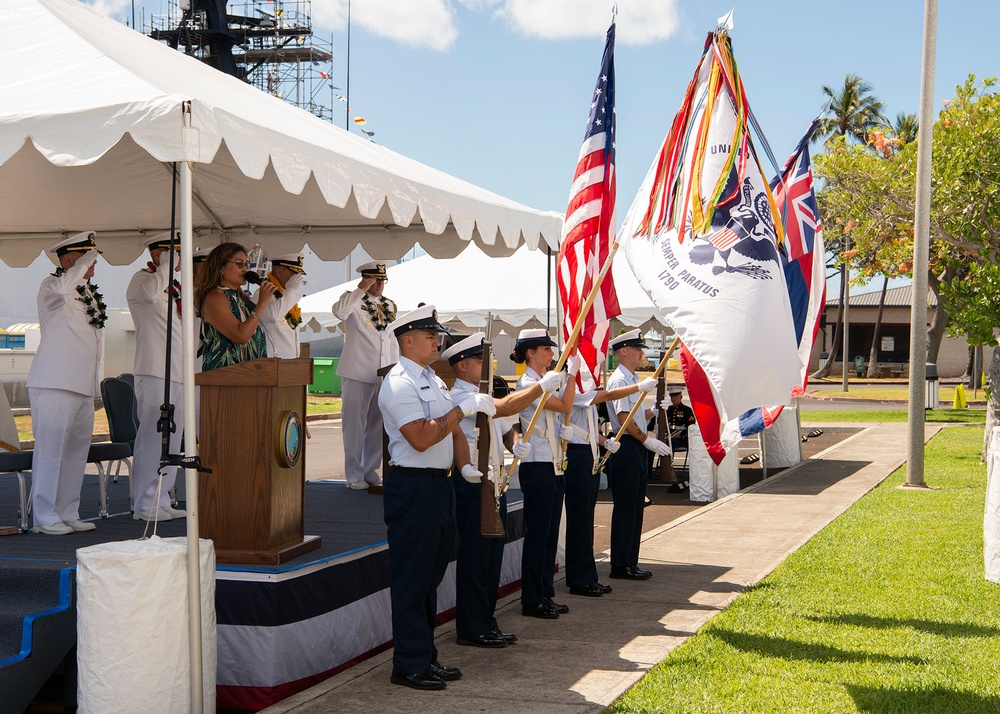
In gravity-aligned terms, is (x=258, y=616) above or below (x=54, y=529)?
below

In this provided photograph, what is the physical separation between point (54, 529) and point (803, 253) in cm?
571

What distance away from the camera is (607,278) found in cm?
747

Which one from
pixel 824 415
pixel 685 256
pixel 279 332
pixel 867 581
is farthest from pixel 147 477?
pixel 824 415

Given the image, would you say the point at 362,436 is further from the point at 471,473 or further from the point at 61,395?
the point at 471,473

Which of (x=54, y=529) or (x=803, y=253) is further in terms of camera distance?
(x=803, y=253)

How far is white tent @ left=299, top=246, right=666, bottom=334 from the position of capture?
1597 centimetres

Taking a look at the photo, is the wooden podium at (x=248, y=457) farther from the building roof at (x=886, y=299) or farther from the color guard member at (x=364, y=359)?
the building roof at (x=886, y=299)

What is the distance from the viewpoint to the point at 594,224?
7.27 metres

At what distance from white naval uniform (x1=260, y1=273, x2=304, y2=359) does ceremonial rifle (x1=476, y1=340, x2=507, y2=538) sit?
3056 millimetres

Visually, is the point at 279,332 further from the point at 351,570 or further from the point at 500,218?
the point at 351,570

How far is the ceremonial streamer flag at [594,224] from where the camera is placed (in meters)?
7.26

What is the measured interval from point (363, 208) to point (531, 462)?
215 cm

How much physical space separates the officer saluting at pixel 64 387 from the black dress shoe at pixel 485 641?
2.66m

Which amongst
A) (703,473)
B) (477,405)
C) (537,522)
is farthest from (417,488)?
(703,473)
